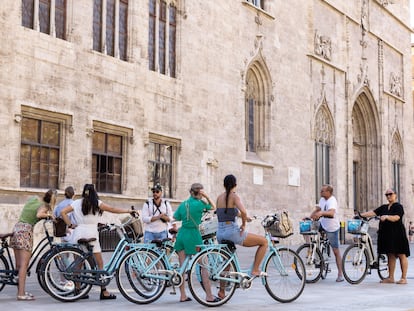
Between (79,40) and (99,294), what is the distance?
9.46 m

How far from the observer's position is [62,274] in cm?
996

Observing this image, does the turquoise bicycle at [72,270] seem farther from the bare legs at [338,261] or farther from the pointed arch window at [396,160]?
the pointed arch window at [396,160]

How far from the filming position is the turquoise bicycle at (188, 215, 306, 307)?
32.0 feet

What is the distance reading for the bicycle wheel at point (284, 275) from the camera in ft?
33.2

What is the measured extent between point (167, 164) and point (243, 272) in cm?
1244

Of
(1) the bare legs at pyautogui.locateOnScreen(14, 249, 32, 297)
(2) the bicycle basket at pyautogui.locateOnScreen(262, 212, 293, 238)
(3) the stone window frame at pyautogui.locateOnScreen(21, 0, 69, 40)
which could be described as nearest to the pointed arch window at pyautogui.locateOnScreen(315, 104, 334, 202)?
(3) the stone window frame at pyautogui.locateOnScreen(21, 0, 69, 40)

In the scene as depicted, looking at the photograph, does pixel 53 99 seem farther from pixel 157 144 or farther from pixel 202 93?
pixel 202 93

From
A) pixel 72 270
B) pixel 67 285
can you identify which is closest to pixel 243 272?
pixel 72 270

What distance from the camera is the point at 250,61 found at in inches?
1035

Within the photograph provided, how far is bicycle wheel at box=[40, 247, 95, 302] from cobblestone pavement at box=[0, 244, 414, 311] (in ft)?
0.44

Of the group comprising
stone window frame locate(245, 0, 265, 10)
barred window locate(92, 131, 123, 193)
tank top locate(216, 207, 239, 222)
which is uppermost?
stone window frame locate(245, 0, 265, 10)

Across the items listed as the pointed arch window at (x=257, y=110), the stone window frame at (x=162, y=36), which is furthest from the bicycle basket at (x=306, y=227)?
the pointed arch window at (x=257, y=110)

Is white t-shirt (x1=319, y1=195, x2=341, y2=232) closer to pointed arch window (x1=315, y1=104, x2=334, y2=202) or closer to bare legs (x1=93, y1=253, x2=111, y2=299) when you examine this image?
bare legs (x1=93, y1=253, x2=111, y2=299)

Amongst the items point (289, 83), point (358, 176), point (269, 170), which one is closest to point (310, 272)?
point (269, 170)
